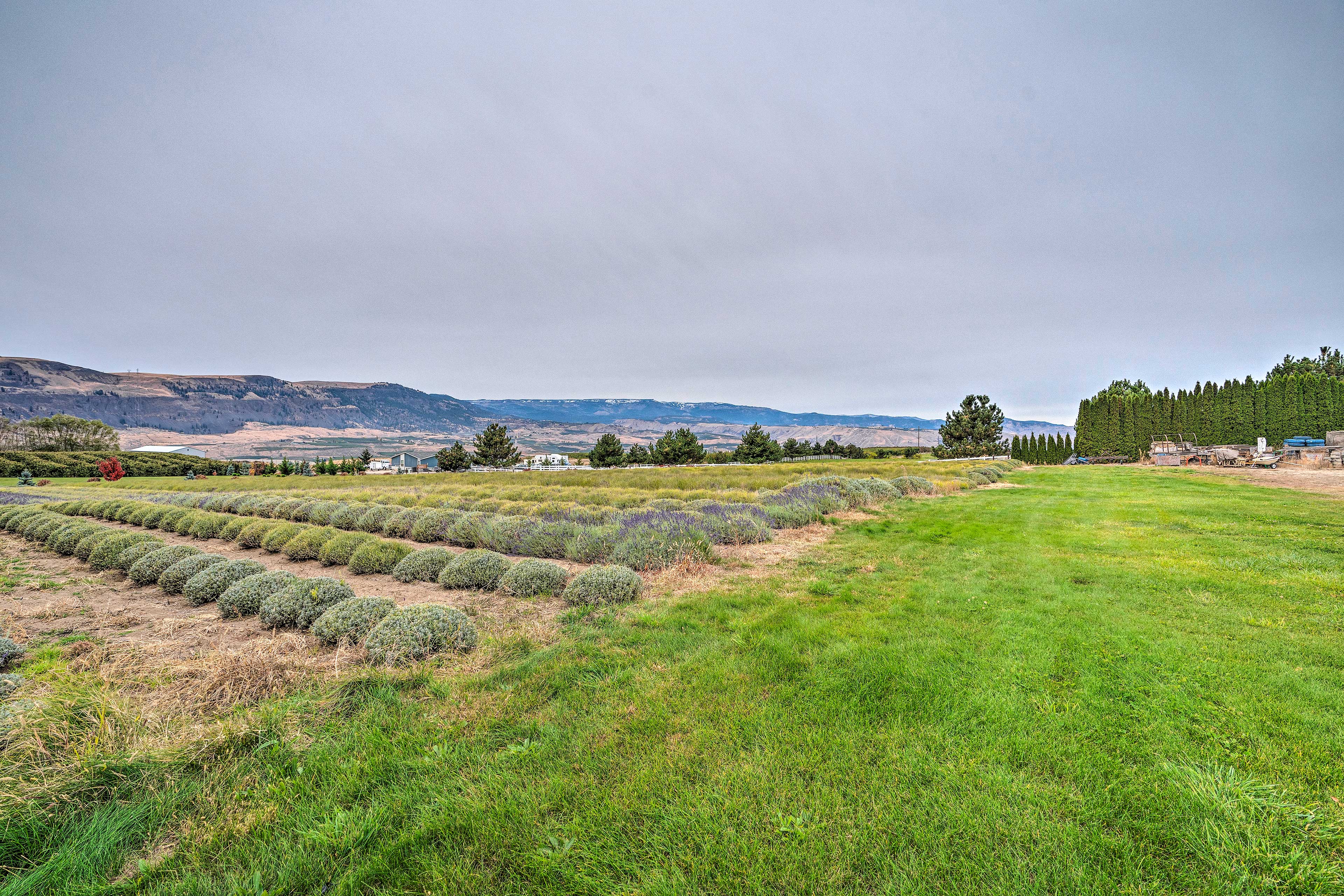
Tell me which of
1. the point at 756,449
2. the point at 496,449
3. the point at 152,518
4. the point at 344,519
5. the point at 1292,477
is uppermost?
the point at 756,449

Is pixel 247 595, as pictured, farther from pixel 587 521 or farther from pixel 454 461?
pixel 454 461

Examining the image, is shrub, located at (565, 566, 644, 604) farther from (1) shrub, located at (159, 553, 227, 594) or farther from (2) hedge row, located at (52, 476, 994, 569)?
(1) shrub, located at (159, 553, 227, 594)

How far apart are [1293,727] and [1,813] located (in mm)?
8088

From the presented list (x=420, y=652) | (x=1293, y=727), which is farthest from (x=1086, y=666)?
(x=420, y=652)

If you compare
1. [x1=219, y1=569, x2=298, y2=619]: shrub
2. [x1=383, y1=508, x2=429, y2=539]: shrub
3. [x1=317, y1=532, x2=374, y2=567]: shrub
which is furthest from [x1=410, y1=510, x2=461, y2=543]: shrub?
[x1=219, y1=569, x2=298, y2=619]: shrub

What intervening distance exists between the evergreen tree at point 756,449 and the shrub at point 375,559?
188 feet

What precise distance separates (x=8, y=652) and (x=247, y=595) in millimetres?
2060

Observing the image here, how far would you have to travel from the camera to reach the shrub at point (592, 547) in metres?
9.85

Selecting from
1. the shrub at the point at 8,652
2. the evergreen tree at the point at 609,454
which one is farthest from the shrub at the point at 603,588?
the evergreen tree at the point at 609,454

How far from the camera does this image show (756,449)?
66.2m

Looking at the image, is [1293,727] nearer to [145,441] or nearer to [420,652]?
[420,652]

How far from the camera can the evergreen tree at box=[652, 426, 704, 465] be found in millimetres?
63312

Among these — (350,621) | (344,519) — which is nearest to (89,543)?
(344,519)

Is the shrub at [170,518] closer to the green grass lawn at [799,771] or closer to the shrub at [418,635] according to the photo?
the shrub at [418,635]
